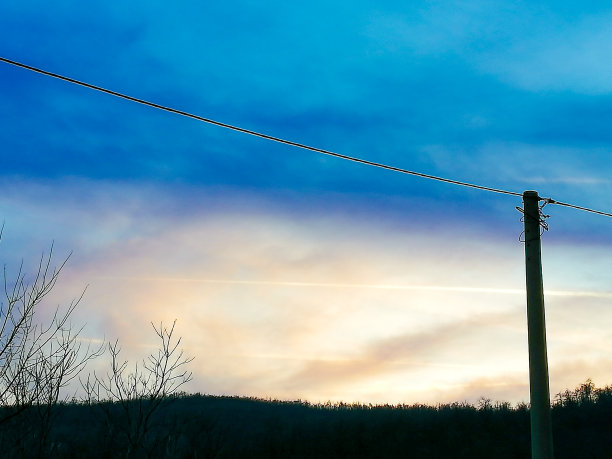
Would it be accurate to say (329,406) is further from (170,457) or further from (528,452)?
(170,457)

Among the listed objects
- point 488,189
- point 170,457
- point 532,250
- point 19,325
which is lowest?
point 170,457

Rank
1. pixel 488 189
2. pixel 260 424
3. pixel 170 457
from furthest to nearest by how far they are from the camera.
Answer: pixel 260 424
pixel 170 457
pixel 488 189

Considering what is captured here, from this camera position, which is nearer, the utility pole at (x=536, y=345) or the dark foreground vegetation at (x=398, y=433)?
the utility pole at (x=536, y=345)

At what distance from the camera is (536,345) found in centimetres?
975

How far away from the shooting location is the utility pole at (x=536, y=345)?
31.0 feet

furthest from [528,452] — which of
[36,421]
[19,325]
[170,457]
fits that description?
[19,325]

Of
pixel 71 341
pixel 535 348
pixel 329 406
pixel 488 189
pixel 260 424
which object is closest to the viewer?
pixel 535 348

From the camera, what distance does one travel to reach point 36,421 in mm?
14008

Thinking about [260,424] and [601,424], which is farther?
[260,424]

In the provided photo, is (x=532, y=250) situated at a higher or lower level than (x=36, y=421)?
higher

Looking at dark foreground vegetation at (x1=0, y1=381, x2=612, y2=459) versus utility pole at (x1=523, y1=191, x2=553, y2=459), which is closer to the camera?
utility pole at (x1=523, y1=191, x2=553, y2=459)

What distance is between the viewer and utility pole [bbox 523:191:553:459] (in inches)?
372

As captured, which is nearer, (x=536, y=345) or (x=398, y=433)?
(x=536, y=345)

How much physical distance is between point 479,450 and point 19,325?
18.9m
